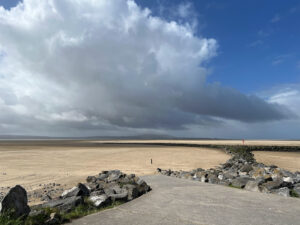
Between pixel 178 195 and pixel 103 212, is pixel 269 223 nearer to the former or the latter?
pixel 178 195

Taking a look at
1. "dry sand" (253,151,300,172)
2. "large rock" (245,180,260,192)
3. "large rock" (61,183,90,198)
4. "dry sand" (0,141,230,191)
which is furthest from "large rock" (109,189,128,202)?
"dry sand" (253,151,300,172)

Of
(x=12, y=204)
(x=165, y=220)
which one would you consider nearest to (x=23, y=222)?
(x=12, y=204)

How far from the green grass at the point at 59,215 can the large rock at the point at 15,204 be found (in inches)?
5.8

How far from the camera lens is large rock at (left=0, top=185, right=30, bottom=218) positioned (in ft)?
16.2

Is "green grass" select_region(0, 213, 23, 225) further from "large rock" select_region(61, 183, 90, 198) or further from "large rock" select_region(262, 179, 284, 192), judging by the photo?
"large rock" select_region(262, 179, 284, 192)

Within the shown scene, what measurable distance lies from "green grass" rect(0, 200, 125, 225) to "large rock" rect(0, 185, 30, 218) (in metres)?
0.15

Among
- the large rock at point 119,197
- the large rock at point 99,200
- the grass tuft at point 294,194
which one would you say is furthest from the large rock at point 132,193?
the grass tuft at point 294,194

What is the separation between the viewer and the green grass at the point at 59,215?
183 inches

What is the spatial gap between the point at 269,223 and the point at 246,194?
9.24ft

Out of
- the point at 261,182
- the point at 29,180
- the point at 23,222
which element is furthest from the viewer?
the point at 29,180

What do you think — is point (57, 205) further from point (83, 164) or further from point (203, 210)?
point (83, 164)

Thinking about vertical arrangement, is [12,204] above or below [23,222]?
above

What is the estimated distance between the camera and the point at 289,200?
280 inches

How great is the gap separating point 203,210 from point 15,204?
4.76 m
